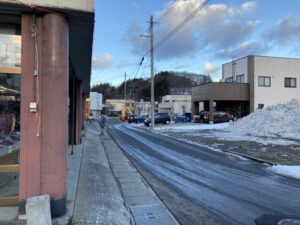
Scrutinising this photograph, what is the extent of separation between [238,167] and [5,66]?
7.91 metres

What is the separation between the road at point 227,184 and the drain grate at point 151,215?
0.92 ft

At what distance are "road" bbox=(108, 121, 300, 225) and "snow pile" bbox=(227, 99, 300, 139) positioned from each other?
9.98 m

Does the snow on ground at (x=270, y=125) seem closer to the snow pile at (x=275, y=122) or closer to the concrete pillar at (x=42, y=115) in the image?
the snow pile at (x=275, y=122)

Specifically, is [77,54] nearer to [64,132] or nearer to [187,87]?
[64,132]

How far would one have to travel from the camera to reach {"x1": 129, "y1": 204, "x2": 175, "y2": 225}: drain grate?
4.52 m

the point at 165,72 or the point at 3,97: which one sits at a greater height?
the point at 165,72

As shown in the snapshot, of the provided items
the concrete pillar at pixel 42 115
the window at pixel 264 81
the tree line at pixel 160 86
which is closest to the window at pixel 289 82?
the window at pixel 264 81

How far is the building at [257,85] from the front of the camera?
33.8m

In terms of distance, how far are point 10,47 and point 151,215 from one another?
13.7ft

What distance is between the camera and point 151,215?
189 inches

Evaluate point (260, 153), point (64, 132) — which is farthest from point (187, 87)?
point (64, 132)

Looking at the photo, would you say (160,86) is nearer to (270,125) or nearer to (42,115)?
(270,125)

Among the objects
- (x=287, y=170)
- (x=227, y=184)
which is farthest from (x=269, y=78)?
(x=227, y=184)

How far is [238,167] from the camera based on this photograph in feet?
29.5
